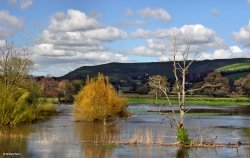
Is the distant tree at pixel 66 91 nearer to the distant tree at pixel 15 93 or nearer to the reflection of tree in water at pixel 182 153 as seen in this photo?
the distant tree at pixel 15 93

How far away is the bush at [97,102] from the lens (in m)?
70.6

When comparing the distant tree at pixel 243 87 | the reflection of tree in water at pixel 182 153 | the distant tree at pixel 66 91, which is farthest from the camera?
the distant tree at pixel 243 87

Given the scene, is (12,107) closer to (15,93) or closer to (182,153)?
(15,93)

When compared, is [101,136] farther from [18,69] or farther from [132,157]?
[18,69]

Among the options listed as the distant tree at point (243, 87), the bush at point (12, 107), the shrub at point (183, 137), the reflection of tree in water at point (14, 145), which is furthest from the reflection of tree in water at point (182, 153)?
the distant tree at point (243, 87)

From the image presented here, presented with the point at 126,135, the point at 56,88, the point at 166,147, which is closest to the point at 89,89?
the point at 126,135

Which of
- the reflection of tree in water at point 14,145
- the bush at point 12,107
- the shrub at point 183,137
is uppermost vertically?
the bush at point 12,107

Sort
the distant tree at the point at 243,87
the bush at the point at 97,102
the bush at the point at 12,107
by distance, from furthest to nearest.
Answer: the distant tree at the point at 243,87 < the bush at the point at 97,102 < the bush at the point at 12,107

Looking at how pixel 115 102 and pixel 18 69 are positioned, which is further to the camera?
pixel 18 69

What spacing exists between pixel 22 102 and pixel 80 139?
1905cm

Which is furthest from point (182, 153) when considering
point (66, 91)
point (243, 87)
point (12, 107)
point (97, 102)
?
point (243, 87)

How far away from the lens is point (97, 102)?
70.6 m

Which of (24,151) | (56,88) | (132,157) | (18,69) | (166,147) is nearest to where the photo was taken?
(132,157)

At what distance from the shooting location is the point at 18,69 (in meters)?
77.8
